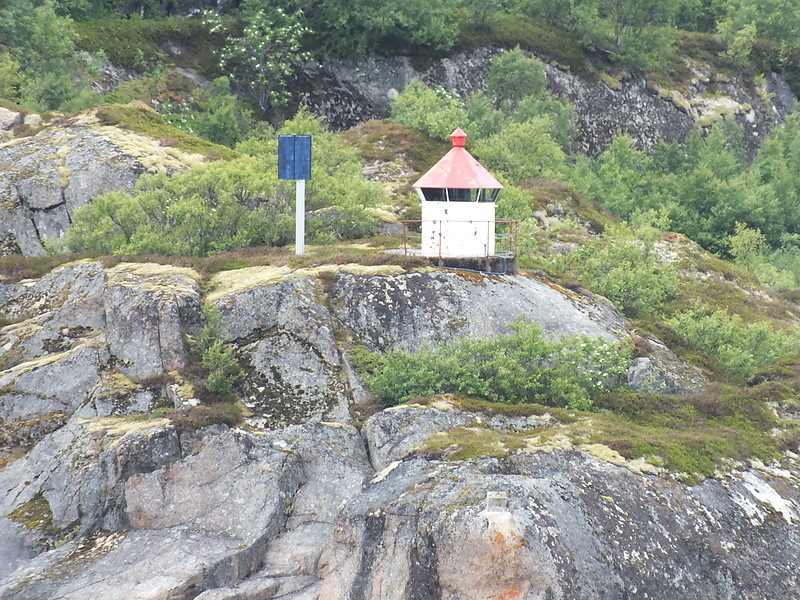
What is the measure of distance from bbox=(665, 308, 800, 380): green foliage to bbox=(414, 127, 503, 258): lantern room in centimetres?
734

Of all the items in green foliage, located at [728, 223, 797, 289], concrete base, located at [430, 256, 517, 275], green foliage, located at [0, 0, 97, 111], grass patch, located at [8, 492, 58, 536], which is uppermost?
green foliage, located at [0, 0, 97, 111]

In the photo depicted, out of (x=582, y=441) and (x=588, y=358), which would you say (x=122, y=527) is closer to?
(x=582, y=441)

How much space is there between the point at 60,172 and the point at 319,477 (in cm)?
2214

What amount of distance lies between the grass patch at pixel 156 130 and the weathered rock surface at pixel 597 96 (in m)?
27.5

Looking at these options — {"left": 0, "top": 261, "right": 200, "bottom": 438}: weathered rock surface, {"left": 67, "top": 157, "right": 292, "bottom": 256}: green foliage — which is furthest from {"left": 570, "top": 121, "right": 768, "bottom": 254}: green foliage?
{"left": 0, "top": 261, "right": 200, "bottom": 438}: weathered rock surface

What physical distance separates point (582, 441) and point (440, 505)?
4.49 metres

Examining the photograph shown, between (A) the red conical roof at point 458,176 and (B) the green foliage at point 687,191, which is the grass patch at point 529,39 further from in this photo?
(A) the red conical roof at point 458,176

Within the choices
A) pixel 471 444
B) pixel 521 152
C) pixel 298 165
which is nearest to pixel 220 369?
pixel 471 444

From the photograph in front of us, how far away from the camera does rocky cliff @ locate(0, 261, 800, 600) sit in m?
22.2

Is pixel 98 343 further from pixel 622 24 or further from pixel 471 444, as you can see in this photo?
pixel 622 24

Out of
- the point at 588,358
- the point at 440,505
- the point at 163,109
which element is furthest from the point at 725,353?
the point at 163,109

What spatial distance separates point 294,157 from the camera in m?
34.0

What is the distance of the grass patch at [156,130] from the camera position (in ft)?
150

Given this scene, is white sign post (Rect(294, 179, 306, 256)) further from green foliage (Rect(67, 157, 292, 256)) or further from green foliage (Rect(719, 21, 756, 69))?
green foliage (Rect(719, 21, 756, 69))
